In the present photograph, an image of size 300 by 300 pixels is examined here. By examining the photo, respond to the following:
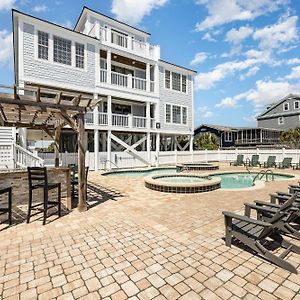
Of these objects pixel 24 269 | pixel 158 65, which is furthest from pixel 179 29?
pixel 24 269

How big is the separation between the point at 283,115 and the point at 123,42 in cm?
3293

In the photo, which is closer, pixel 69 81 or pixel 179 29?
pixel 179 29

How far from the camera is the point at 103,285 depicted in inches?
105

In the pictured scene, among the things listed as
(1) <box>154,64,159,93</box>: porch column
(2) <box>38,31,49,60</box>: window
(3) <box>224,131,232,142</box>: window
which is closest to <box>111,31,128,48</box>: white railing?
(1) <box>154,64,159,93</box>: porch column

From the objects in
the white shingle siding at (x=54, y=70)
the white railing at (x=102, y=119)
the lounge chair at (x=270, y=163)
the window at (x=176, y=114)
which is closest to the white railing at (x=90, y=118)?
the white railing at (x=102, y=119)

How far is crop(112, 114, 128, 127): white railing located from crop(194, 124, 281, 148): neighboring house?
21279mm

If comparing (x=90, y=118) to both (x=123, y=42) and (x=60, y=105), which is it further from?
(x=60, y=105)

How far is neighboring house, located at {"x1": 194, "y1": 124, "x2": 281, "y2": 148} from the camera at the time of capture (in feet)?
113

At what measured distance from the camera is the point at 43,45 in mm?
13727

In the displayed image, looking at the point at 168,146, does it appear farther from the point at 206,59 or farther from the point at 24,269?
the point at 24,269

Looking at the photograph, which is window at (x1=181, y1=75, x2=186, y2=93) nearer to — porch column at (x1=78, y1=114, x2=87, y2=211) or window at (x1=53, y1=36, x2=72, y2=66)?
window at (x1=53, y1=36, x2=72, y2=66)

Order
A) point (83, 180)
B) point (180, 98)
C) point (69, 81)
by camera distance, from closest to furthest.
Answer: point (83, 180)
point (69, 81)
point (180, 98)

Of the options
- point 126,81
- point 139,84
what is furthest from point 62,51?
point 139,84

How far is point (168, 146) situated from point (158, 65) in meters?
11.4
